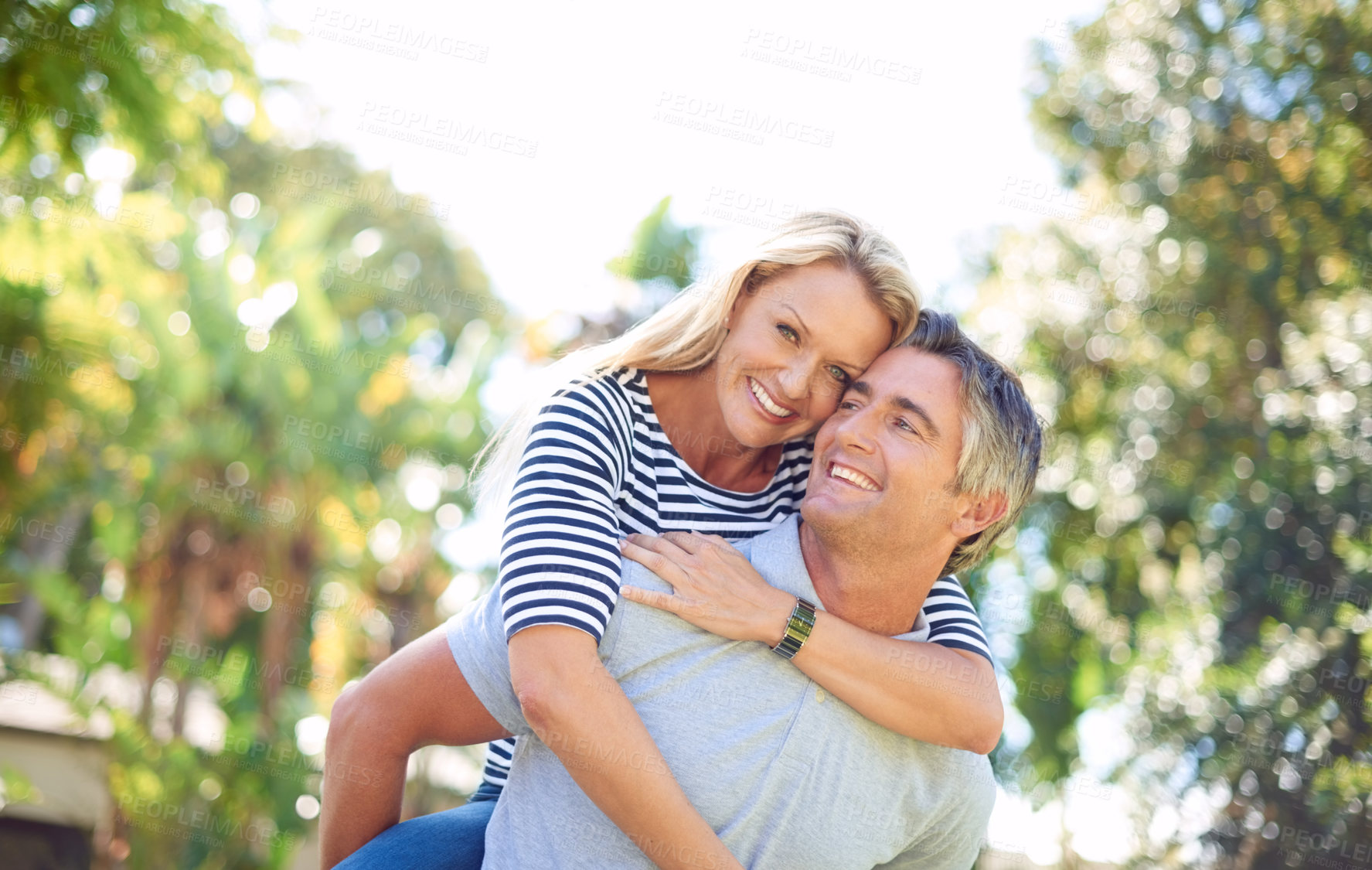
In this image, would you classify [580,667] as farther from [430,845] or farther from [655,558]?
[430,845]

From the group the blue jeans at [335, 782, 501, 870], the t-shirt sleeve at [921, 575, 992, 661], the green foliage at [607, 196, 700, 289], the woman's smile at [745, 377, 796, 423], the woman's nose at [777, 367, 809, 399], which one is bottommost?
the green foliage at [607, 196, 700, 289]

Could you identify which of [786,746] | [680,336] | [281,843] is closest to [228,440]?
[281,843]

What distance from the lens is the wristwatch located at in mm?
2252

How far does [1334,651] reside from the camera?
25.2 ft

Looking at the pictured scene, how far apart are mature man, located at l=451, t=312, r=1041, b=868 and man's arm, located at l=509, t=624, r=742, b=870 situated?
14 mm

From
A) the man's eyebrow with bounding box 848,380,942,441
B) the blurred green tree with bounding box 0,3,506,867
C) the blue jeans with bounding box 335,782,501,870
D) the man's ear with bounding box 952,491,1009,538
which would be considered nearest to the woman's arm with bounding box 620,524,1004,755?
the man's ear with bounding box 952,491,1009,538

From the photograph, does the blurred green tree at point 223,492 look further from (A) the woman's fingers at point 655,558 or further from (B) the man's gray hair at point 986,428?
(B) the man's gray hair at point 986,428

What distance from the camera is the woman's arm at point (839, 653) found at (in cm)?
224

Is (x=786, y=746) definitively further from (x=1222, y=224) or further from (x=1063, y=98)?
(x=1063, y=98)

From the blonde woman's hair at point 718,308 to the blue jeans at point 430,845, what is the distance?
30.5 inches

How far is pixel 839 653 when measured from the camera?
226 centimetres

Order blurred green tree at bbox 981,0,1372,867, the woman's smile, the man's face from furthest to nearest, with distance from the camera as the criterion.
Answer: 1. blurred green tree at bbox 981,0,1372,867
2. the woman's smile
3. the man's face

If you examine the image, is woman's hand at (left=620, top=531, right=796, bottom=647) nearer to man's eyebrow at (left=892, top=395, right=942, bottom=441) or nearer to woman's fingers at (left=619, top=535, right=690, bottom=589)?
woman's fingers at (left=619, top=535, right=690, bottom=589)

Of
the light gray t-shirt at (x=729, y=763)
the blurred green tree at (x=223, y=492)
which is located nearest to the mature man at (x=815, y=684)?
the light gray t-shirt at (x=729, y=763)
